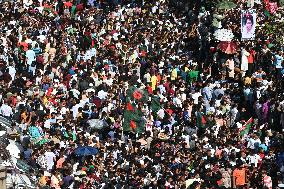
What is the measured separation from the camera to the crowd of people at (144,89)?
88.6 feet

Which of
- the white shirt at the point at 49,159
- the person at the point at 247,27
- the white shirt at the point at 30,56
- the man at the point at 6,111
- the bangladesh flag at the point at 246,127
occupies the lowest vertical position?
the bangladesh flag at the point at 246,127

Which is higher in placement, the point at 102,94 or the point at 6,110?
the point at 6,110

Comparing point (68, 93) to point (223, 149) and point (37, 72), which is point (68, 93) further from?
point (223, 149)

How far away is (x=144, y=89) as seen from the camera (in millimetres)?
32375

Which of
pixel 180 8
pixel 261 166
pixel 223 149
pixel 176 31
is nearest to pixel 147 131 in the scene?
pixel 223 149

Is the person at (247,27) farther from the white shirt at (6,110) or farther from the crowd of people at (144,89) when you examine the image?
the white shirt at (6,110)

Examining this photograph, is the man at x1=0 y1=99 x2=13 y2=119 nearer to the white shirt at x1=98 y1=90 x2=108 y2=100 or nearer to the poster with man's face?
the white shirt at x1=98 y1=90 x2=108 y2=100

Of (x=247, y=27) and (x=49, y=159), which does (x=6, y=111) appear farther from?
(x=247, y=27)

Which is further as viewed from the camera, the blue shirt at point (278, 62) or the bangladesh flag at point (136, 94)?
the blue shirt at point (278, 62)

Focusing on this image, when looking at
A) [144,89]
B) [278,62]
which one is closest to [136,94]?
[144,89]

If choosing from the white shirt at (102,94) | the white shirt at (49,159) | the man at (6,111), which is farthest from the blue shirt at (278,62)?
the white shirt at (49,159)

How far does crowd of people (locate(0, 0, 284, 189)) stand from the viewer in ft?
88.6

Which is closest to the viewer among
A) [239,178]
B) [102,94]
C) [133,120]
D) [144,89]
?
[239,178]

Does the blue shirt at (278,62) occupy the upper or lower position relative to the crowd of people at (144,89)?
upper
